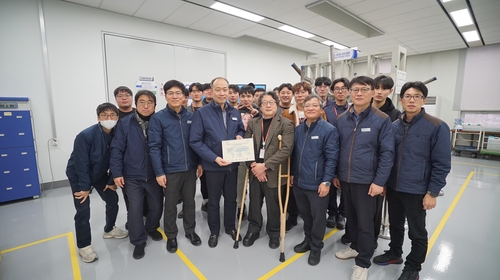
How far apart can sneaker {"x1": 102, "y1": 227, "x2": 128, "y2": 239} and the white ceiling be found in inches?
160

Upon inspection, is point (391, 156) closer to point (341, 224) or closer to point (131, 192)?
point (341, 224)

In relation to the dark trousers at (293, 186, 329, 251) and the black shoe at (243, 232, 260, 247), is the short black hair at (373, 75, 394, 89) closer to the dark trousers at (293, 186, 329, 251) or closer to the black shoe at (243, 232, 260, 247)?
the dark trousers at (293, 186, 329, 251)

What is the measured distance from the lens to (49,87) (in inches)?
167

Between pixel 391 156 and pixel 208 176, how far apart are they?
70.1 inches

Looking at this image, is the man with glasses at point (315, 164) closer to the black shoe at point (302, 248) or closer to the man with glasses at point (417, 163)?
the black shoe at point (302, 248)

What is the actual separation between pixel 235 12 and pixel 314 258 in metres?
4.89

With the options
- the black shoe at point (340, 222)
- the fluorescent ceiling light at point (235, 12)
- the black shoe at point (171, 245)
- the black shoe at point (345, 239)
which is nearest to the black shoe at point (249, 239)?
the black shoe at point (171, 245)

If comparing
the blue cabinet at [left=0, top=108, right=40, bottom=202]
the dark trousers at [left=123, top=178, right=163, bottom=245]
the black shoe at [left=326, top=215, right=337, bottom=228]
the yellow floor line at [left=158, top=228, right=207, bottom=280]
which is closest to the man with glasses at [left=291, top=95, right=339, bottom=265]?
the black shoe at [left=326, top=215, right=337, bottom=228]

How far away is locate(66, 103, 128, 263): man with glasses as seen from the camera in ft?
7.15

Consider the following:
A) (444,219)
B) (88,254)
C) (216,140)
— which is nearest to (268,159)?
(216,140)

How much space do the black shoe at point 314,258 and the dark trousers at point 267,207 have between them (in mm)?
424

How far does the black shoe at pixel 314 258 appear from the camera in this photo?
2295 millimetres

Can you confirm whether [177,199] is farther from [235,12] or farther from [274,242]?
[235,12]

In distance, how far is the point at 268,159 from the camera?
2359 mm
